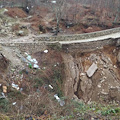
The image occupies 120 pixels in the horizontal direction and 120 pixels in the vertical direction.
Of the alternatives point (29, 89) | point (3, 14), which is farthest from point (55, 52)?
point (3, 14)

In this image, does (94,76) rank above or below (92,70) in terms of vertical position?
below

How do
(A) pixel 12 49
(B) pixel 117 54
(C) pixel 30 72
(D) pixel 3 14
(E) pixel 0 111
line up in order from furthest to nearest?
(D) pixel 3 14, (B) pixel 117 54, (A) pixel 12 49, (C) pixel 30 72, (E) pixel 0 111

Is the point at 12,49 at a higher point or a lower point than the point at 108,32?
lower

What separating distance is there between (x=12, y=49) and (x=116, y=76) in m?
9.17

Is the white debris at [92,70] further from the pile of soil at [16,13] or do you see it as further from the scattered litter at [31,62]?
the pile of soil at [16,13]

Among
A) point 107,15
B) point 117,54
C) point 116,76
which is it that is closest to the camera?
point 116,76

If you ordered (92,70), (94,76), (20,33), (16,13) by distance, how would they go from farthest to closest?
(16,13) < (20,33) < (92,70) < (94,76)

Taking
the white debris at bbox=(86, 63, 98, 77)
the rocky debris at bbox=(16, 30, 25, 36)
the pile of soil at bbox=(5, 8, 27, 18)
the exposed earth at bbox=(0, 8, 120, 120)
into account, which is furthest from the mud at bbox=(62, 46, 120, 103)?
the pile of soil at bbox=(5, 8, 27, 18)

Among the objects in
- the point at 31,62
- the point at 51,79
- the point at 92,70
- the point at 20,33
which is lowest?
the point at 51,79

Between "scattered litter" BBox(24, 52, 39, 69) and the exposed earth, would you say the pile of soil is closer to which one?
the exposed earth

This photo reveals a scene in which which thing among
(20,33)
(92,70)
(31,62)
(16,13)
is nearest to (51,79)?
(31,62)

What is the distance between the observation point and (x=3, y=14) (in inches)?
631

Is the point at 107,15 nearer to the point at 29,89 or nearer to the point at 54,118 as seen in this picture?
the point at 29,89

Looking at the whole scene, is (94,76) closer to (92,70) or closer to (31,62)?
(92,70)
